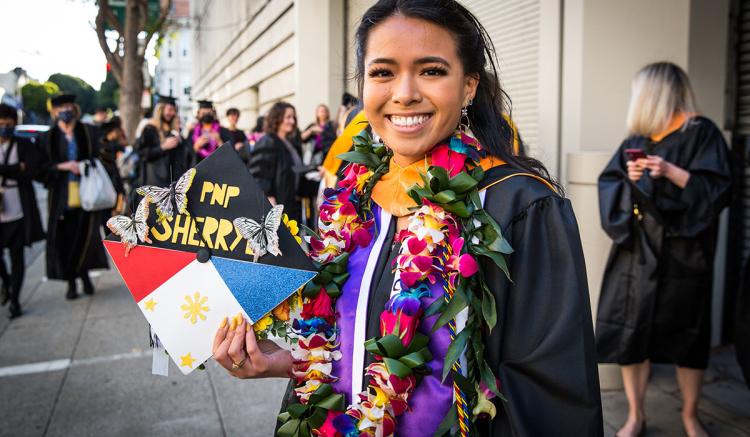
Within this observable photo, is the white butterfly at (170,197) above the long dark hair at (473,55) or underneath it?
underneath

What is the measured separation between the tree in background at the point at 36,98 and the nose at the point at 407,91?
57.0 meters

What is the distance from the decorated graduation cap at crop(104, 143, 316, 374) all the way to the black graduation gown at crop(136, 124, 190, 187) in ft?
21.6

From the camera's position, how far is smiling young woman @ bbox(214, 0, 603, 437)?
1443 millimetres

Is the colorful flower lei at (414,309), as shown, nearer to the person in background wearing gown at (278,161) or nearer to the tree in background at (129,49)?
the person in background wearing gown at (278,161)

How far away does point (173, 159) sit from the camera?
7.99 metres

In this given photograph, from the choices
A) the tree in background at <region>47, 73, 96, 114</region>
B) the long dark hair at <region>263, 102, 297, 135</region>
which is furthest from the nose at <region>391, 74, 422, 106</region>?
the tree in background at <region>47, 73, 96, 114</region>

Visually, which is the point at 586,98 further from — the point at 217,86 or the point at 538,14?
the point at 217,86

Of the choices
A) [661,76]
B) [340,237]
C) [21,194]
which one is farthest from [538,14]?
[21,194]

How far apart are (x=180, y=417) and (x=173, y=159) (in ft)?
15.5

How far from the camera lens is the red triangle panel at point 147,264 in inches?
64.7

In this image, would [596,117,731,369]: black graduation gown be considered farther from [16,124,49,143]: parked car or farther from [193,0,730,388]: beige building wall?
[16,124,49,143]: parked car

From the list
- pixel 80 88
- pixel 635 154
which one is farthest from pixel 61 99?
pixel 80 88

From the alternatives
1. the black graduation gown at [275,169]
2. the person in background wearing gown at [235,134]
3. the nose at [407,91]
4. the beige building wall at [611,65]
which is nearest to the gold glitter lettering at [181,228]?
the nose at [407,91]

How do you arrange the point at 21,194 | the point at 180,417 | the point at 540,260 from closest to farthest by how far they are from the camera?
the point at 540,260, the point at 180,417, the point at 21,194
